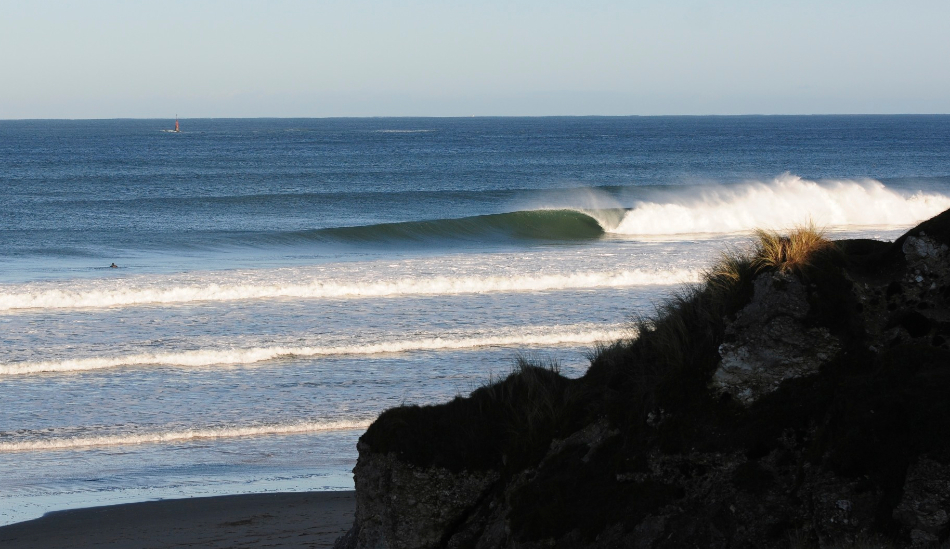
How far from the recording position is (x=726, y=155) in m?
83.8

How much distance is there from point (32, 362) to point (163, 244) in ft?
53.9

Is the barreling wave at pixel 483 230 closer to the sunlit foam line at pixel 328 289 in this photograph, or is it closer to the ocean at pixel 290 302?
the ocean at pixel 290 302

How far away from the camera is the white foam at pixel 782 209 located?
34.5 meters

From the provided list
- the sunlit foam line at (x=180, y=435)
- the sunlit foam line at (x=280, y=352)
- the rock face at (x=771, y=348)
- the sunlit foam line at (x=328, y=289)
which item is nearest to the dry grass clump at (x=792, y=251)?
the rock face at (x=771, y=348)

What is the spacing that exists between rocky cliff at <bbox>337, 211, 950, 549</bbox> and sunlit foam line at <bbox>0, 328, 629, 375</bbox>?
25.3 ft

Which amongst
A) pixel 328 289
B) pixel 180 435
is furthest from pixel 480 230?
pixel 180 435

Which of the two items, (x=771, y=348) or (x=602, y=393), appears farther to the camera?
(x=602, y=393)

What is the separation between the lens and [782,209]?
3772 centimetres

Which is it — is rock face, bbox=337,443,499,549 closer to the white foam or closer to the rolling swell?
the rolling swell

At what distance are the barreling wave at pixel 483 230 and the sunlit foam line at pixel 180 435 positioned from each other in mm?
20890

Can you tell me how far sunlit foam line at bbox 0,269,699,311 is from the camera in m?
17.7

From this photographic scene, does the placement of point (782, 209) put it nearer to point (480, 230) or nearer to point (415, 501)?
point (480, 230)

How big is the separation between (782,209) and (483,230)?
506 inches

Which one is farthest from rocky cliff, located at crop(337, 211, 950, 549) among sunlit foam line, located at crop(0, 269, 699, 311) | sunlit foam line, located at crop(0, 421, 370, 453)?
sunlit foam line, located at crop(0, 269, 699, 311)
